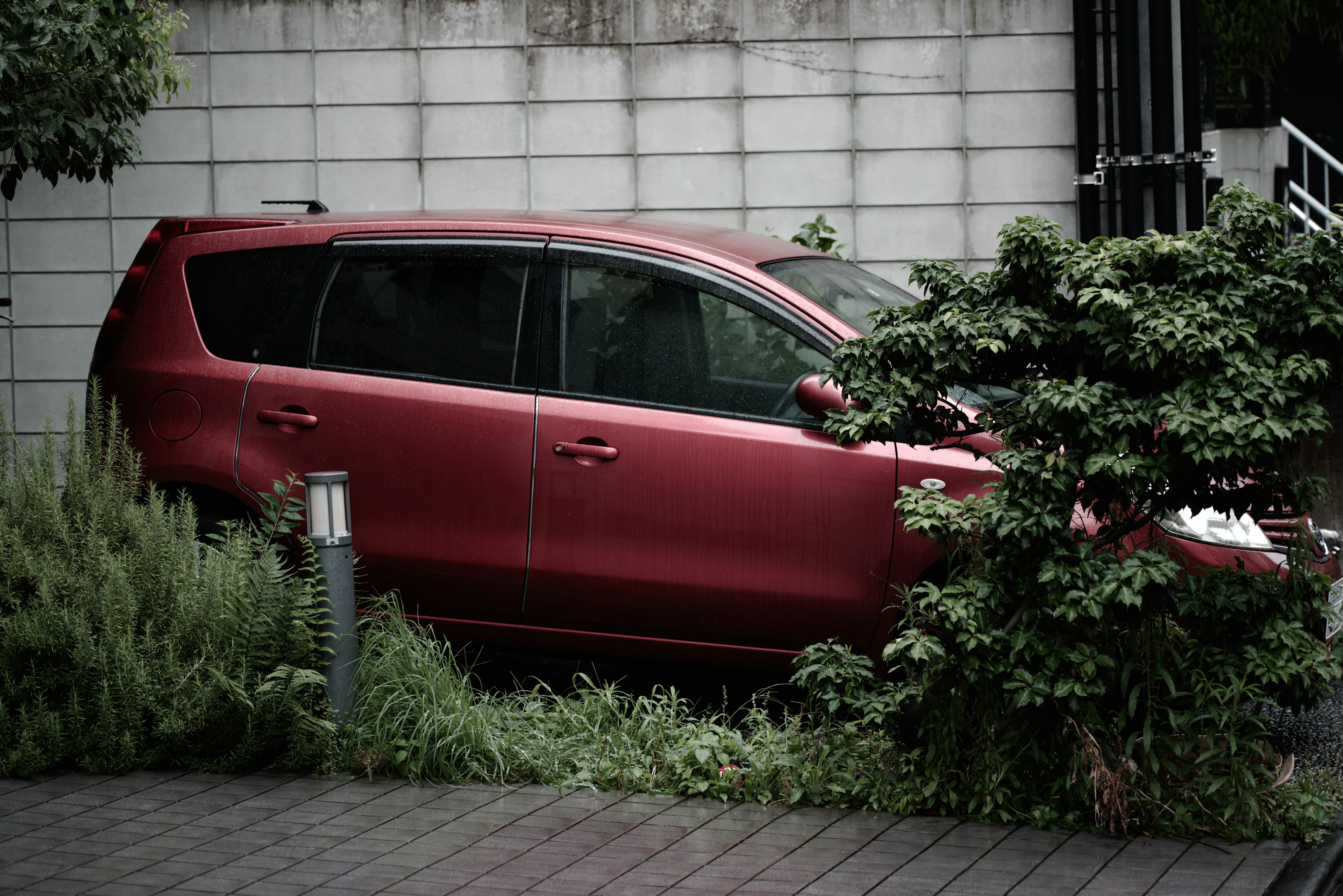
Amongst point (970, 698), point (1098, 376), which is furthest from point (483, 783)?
point (1098, 376)

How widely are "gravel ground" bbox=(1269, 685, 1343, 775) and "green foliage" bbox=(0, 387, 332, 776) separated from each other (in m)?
3.31

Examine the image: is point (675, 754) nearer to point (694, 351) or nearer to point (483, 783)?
point (483, 783)

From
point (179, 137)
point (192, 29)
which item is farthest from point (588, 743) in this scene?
point (192, 29)

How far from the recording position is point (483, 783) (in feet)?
14.2

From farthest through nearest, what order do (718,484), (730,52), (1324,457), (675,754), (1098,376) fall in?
(730,52) < (1324,457) < (718,484) < (675,754) < (1098,376)

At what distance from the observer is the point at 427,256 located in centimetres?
514

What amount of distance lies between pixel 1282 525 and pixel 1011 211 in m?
3.64

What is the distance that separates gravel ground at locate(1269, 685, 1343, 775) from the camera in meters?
4.60

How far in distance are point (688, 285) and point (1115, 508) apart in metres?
1.74

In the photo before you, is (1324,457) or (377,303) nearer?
(377,303)

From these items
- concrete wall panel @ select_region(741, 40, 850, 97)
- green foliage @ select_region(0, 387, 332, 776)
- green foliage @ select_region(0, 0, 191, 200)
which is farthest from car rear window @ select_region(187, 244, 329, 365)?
concrete wall panel @ select_region(741, 40, 850, 97)

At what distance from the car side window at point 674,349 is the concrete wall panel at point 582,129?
347 centimetres

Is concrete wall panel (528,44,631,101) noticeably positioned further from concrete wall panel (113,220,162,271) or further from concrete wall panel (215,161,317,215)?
concrete wall panel (113,220,162,271)

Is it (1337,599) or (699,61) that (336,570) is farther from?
(699,61)
